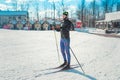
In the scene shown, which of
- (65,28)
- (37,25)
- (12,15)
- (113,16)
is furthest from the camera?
(12,15)

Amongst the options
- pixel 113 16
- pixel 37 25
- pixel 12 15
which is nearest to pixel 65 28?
pixel 37 25

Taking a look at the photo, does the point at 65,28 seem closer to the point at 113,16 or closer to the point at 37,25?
the point at 37,25

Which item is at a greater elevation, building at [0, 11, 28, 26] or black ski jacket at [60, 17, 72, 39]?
building at [0, 11, 28, 26]

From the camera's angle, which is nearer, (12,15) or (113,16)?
(113,16)

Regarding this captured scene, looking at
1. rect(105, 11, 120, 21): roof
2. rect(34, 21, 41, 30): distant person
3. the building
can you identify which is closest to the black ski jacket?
rect(34, 21, 41, 30): distant person

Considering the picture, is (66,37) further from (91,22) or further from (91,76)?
(91,22)

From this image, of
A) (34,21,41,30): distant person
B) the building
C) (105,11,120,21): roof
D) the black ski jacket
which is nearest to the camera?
the black ski jacket

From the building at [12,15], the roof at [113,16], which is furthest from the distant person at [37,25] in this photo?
the roof at [113,16]

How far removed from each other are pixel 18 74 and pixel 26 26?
53.8 metres

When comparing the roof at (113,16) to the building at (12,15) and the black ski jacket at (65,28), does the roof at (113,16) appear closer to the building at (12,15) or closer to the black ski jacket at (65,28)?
the building at (12,15)

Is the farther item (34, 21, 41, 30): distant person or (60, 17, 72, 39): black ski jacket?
(34, 21, 41, 30): distant person

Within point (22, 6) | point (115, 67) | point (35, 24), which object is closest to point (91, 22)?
point (22, 6)

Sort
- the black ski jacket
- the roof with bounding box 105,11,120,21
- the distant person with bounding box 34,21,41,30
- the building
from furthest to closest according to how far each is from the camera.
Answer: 1. the building
2. the roof with bounding box 105,11,120,21
3. the distant person with bounding box 34,21,41,30
4. the black ski jacket

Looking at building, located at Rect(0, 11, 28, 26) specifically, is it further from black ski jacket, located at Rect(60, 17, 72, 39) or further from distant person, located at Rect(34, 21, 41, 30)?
black ski jacket, located at Rect(60, 17, 72, 39)
